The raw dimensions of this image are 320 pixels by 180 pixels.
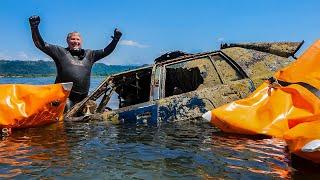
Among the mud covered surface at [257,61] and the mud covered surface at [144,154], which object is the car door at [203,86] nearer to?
the mud covered surface at [257,61]

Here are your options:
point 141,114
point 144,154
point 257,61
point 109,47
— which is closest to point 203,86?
point 257,61

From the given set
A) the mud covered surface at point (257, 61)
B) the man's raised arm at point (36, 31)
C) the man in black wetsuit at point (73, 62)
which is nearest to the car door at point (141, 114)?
the man in black wetsuit at point (73, 62)

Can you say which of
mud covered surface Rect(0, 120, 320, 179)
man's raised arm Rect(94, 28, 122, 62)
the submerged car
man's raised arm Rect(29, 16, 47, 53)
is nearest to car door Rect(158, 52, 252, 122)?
the submerged car

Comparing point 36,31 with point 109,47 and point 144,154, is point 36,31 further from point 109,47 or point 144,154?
point 144,154

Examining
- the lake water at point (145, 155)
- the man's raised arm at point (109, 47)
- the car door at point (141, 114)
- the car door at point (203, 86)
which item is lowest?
the lake water at point (145, 155)

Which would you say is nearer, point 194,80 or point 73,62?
point 73,62

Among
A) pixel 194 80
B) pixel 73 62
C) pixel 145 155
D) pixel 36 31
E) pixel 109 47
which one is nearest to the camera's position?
pixel 145 155

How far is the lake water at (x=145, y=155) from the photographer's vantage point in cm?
493

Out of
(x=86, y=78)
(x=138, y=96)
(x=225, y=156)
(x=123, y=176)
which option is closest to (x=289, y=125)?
(x=225, y=156)

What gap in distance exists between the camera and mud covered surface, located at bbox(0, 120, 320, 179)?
495 cm

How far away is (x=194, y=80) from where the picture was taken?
9711mm

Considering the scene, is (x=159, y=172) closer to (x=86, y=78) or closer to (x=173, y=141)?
Answer: (x=173, y=141)

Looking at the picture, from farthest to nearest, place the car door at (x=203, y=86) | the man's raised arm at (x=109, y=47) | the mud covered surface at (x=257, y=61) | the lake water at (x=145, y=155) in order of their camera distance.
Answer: the man's raised arm at (x=109, y=47)
the mud covered surface at (x=257, y=61)
the car door at (x=203, y=86)
the lake water at (x=145, y=155)

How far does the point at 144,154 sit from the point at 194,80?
397 cm
